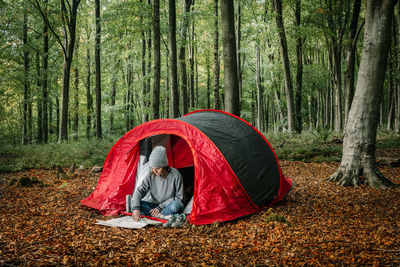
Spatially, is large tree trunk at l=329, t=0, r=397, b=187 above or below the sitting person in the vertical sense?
above

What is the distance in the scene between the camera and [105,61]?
19562 millimetres

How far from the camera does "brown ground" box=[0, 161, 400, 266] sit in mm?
2707

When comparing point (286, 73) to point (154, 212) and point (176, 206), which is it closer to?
point (176, 206)

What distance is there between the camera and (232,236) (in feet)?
11.6

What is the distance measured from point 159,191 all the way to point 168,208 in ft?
1.22

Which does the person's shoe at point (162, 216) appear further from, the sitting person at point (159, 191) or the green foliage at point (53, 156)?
the green foliage at point (53, 156)

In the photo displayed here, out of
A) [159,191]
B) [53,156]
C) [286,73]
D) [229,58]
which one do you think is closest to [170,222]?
[159,191]

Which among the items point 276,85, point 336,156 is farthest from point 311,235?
point 276,85

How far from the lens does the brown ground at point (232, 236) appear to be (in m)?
2.71

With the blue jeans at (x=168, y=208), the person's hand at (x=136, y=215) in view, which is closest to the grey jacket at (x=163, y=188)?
the blue jeans at (x=168, y=208)

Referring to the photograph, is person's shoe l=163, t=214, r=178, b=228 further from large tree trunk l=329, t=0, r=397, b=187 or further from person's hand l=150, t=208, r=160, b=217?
large tree trunk l=329, t=0, r=397, b=187

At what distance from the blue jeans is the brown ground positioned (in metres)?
0.46

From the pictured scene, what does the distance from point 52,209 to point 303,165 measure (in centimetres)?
703

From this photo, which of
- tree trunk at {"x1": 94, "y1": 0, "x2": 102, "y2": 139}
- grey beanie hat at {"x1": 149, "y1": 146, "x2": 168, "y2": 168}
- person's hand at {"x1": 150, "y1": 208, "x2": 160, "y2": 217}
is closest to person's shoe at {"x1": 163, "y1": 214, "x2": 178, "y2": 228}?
person's hand at {"x1": 150, "y1": 208, "x2": 160, "y2": 217}
